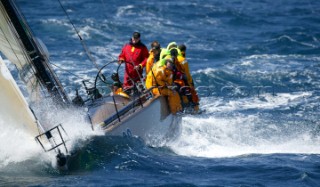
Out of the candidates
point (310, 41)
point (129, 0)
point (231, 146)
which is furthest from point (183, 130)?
point (129, 0)

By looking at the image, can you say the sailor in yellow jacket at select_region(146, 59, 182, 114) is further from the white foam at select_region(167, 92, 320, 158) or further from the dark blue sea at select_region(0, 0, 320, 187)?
the white foam at select_region(167, 92, 320, 158)

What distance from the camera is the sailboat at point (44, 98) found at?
10844 millimetres

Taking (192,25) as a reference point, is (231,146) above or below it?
below

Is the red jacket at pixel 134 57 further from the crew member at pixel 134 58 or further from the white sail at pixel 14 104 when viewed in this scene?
the white sail at pixel 14 104

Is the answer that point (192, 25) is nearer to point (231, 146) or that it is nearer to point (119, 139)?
point (231, 146)

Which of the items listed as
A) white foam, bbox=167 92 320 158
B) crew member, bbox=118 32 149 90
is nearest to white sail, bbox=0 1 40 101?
crew member, bbox=118 32 149 90

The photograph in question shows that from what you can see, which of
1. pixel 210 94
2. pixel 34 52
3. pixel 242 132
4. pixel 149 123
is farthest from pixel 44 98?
pixel 210 94

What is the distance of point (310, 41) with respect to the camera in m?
25.9

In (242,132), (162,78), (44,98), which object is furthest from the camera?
(242,132)

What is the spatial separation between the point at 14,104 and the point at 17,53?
1.92 metres

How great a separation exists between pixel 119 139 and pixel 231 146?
3238mm

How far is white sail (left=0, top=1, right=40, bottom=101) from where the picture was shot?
1209 centimetres

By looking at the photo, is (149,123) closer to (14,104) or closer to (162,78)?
(162,78)

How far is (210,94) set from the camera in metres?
20.0
